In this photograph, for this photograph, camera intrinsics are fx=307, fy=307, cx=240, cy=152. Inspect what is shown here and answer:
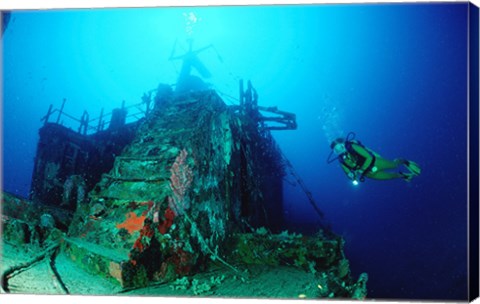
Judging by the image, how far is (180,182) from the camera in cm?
389

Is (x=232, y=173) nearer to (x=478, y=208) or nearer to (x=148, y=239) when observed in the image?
(x=148, y=239)

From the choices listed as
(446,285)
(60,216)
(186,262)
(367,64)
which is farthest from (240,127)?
(367,64)

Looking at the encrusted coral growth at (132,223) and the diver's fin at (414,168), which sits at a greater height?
the diver's fin at (414,168)

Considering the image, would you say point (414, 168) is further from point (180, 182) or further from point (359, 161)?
point (180, 182)

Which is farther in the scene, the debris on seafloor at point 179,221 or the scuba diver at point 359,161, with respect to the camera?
the scuba diver at point 359,161

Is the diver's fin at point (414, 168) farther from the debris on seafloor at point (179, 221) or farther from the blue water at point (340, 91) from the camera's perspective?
the blue water at point (340, 91)

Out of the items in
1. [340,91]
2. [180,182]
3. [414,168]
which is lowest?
[180,182]

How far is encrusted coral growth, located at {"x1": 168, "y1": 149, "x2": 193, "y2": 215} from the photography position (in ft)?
12.2

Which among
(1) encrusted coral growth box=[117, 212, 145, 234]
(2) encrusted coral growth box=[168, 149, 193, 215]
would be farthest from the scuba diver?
(1) encrusted coral growth box=[117, 212, 145, 234]

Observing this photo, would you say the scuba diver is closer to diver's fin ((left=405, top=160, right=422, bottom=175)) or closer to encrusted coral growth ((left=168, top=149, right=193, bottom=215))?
diver's fin ((left=405, top=160, right=422, bottom=175))

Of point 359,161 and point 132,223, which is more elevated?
point 359,161

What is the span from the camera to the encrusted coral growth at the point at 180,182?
3715 millimetres

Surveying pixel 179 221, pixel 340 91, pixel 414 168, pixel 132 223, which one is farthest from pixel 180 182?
pixel 340 91

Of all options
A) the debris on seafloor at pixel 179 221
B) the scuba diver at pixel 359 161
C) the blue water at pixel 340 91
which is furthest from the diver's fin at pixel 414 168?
the blue water at pixel 340 91
